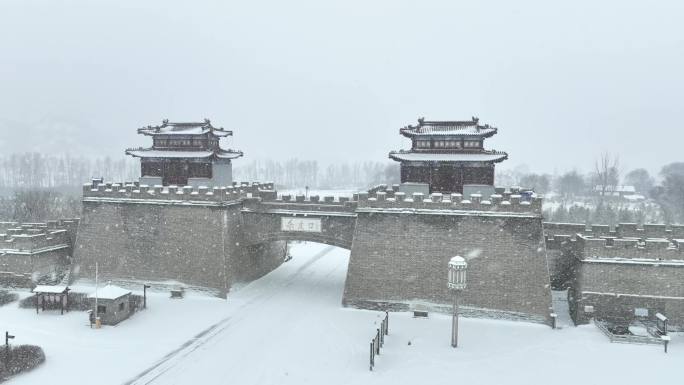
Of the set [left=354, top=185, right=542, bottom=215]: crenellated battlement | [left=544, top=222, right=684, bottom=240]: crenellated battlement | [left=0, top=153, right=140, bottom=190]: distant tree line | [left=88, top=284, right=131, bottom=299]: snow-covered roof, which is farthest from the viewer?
[left=0, top=153, right=140, bottom=190]: distant tree line

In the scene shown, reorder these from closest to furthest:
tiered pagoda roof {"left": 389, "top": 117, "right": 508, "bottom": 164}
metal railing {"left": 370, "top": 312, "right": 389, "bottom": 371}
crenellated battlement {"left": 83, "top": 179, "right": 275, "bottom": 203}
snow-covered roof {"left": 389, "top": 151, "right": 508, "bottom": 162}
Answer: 1. metal railing {"left": 370, "top": 312, "right": 389, "bottom": 371}
2. snow-covered roof {"left": 389, "top": 151, "right": 508, "bottom": 162}
3. tiered pagoda roof {"left": 389, "top": 117, "right": 508, "bottom": 164}
4. crenellated battlement {"left": 83, "top": 179, "right": 275, "bottom": 203}

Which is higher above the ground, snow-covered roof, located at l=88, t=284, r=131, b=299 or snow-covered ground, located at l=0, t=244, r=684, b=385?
snow-covered roof, located at l=88, t=284, r=131, b=299

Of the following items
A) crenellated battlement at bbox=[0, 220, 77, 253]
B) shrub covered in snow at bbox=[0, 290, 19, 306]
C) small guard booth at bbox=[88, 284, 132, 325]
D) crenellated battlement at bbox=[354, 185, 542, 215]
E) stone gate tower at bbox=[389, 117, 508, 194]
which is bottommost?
shrub covered in snow at bbox=[0, 290, 19, 306]

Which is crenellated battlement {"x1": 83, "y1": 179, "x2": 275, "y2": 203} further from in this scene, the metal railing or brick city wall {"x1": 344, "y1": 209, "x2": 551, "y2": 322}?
the metal railing

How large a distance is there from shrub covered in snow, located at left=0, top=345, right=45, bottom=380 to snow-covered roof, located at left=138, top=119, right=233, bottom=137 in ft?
42.5

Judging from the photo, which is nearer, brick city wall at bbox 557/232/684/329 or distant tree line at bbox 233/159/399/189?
brick city wall at bbox 557/232/684/329

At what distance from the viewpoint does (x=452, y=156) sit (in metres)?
21.5

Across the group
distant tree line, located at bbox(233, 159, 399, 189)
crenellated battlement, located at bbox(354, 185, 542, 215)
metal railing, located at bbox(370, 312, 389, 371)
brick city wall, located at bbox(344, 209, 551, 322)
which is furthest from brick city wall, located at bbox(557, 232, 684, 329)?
distant tree line, located at bbox(233, 159, 399, 189)

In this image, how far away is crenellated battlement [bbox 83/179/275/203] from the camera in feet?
72.9

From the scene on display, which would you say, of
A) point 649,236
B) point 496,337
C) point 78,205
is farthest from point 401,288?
point 78,205

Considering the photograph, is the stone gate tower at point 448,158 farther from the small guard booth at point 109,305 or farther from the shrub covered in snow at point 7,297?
the shrub covered in snow at point 7,297

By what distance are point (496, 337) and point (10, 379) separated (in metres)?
16.0

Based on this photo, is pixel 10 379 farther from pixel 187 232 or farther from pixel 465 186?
pixel 465 186

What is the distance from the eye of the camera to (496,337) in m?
17.2
